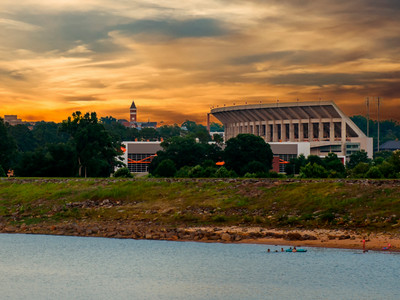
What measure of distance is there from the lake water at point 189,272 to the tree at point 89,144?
41776 millimetres

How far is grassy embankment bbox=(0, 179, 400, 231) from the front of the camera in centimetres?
4312

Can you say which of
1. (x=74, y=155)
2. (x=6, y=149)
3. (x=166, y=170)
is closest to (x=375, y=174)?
(x=166, y=170)

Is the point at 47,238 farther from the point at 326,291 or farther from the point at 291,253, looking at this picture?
the point at 326,291

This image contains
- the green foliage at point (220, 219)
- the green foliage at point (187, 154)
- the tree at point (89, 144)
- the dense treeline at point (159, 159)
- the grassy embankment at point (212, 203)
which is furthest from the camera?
the green foliage at point (187, 154)

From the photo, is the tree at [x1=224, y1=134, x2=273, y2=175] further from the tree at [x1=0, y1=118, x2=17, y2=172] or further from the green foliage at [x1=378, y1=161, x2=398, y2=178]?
the green foliage at [x1=378, y1=161, x2=398, y2=178]

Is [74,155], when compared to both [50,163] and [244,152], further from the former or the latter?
[244,152]

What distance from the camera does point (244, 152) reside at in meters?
113

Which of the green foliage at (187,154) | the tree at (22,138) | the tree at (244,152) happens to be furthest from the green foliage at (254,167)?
the tree at (22,138)

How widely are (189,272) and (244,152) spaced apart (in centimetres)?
8027

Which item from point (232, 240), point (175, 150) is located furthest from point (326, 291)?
point (175, 150)

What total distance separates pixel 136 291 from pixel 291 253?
10522 mm

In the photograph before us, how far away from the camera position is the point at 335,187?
48.1 m

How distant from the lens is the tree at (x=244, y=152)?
11256 cm

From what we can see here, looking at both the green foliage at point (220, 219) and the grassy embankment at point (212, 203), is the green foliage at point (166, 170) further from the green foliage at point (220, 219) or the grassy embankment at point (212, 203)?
the green foliage at point (220, 219)
